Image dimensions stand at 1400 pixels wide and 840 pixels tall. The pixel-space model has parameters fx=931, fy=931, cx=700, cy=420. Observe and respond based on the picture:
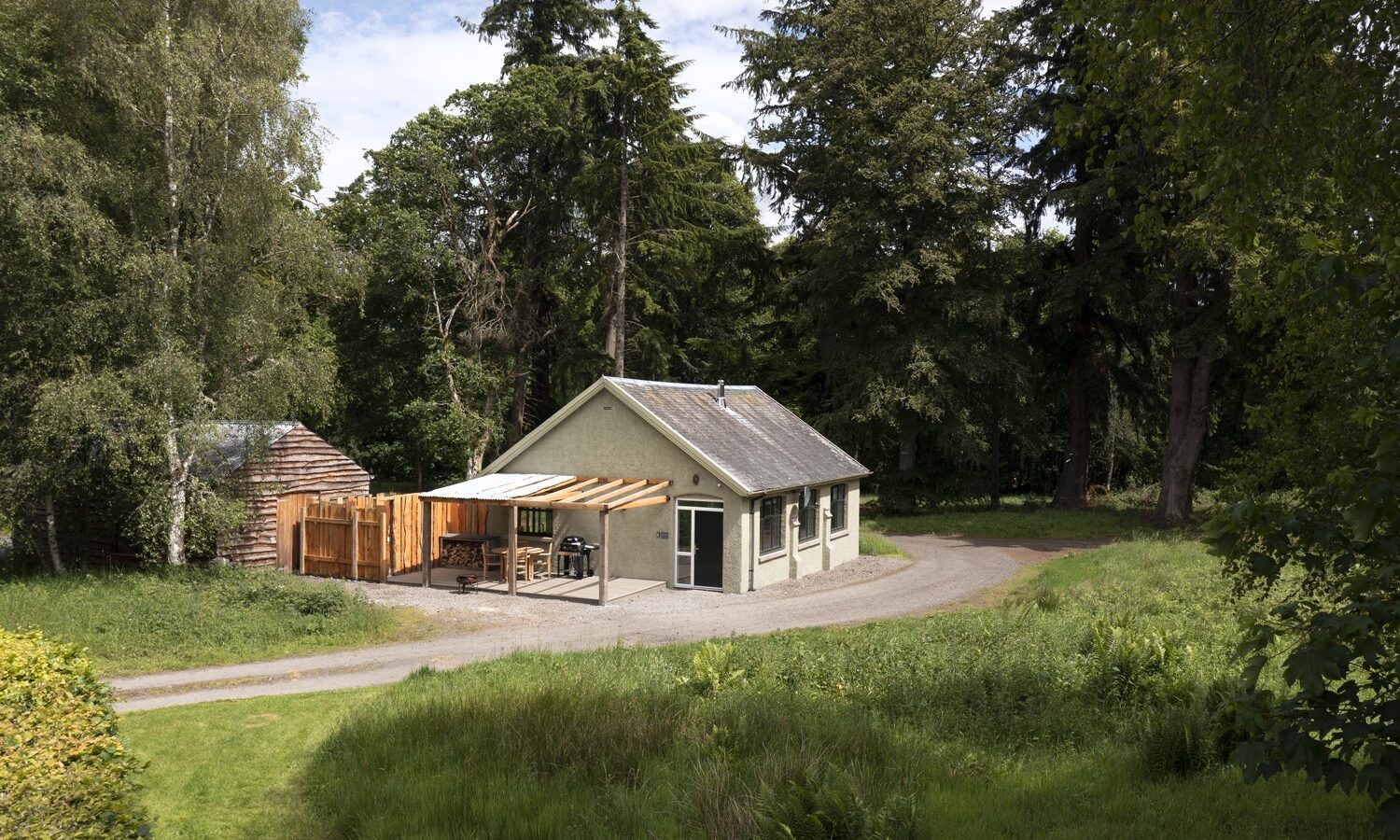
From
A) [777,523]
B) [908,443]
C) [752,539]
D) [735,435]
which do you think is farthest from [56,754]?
[908,443]

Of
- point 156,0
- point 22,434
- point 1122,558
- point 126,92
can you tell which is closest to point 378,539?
point 22,434

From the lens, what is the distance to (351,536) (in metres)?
23.5

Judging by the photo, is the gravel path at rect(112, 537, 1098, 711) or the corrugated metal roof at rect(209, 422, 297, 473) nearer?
the gravel path at rect(112, 537, 1098, 711)

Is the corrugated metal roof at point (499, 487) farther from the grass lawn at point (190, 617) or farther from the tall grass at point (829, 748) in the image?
the tall grass at point (829, 748)

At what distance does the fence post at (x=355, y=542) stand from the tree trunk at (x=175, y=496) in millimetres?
3895

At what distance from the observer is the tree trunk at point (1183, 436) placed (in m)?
31.6

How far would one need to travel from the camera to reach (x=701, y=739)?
28.7 ft

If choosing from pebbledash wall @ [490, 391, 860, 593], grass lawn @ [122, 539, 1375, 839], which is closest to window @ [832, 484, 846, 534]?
pebbledash wall @ [490, 391, 860, 593]

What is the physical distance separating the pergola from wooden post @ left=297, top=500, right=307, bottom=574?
3671 mm

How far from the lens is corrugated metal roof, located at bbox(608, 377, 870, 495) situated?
2256cm

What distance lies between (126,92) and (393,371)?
21.8 meters

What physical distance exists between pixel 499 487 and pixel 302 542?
550cm

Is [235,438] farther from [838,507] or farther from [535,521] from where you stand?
[838,507]

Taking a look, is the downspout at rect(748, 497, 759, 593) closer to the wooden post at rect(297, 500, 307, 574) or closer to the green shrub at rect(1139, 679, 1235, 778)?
the wooden post at rect(297, 500, 307, 574)
